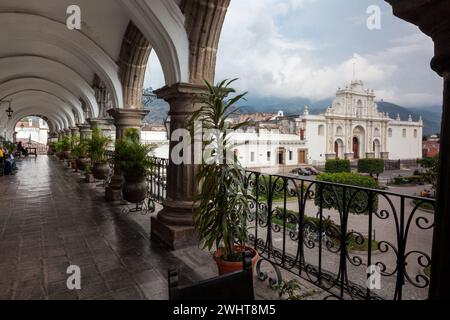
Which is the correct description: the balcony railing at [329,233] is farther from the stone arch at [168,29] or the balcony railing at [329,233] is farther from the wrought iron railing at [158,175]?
the stone arch at [168,29]

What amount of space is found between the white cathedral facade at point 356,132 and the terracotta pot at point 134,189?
27509 millimetres

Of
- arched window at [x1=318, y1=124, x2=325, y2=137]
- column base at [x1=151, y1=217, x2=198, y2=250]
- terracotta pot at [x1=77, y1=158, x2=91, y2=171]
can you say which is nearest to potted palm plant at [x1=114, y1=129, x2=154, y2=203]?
column base at [x1=151, y1=217, x2=198, y2=250]

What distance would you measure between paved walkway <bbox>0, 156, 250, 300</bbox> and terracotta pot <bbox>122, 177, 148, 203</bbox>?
30 cm

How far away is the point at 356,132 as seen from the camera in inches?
1471

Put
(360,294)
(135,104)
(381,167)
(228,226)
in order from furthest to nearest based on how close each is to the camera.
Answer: (381,167) < (135,104) < (228,226) < (360,294)

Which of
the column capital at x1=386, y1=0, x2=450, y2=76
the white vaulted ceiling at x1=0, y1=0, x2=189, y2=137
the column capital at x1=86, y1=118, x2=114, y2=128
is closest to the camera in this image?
the column capital at x1=386, y1=0, x2=450, y2=76

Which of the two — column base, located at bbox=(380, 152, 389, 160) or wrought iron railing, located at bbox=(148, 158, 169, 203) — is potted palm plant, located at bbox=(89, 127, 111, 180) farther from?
column base, located at bbox=(380, 152, 389, 160)

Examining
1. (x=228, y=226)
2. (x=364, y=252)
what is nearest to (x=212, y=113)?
(x=228, y=226)

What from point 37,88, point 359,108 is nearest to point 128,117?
point 37,88

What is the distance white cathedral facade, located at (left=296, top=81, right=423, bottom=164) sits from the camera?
31906 millimetres

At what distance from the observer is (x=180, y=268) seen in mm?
2607

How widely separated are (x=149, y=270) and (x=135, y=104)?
3772 mm

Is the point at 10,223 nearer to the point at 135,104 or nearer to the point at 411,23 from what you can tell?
the point at 135,104

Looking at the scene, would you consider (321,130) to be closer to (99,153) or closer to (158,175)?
(99,153)
